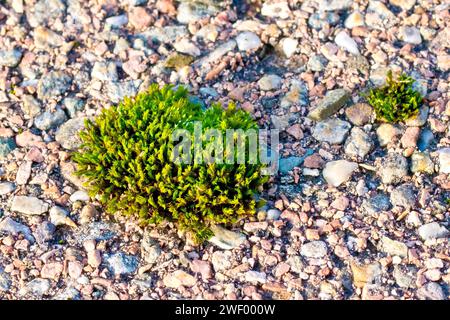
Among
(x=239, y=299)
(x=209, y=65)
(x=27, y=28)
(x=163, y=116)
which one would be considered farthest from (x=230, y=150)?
(x=27, y=28)

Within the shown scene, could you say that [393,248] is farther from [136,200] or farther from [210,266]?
[136,200]

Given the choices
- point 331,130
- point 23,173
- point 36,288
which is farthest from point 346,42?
point 36,288

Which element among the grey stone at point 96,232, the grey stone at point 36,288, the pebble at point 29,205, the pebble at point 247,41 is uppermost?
the pebble at point 247,41

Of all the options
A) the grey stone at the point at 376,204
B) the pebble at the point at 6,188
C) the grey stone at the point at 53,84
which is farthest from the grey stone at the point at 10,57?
the grey stone at the point at 376,204

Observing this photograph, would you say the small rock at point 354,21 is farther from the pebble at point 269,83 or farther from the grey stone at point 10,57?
the grey stone at point 10,57

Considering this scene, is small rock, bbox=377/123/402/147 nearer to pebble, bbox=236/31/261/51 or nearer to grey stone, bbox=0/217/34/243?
pebble, bbox=236/31/261/51

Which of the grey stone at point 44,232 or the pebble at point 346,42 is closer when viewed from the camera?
the grey stone at point 44,232
